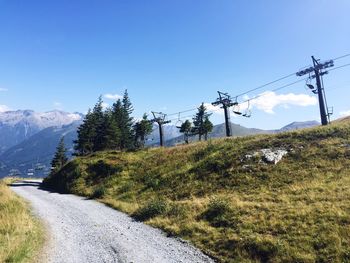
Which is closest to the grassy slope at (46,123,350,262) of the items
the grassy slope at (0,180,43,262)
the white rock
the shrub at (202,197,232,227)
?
the shrub at (202,197,232,227)

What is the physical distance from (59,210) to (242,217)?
616 inches

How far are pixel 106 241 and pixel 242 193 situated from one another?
1199 cm

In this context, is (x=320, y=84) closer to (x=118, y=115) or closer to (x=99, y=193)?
(x=99, y=193)

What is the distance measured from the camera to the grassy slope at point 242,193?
15.0 m

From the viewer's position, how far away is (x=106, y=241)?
17.3 m

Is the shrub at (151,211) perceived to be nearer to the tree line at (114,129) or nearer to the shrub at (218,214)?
the shrub at (218,214)

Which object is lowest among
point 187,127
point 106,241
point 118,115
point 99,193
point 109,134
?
point 106,241

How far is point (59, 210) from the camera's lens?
2677 centimetres

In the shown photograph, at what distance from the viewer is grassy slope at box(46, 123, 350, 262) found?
589 inches

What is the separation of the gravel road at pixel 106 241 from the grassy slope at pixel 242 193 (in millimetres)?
1150

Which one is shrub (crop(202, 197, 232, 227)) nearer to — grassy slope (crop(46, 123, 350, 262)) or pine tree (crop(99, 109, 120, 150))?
grassy slope (crop(46, 123, 350, 262))

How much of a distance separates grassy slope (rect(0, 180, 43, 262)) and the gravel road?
0.73 metres

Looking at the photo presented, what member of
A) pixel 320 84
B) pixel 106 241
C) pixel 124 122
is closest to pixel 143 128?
pixel 124 122

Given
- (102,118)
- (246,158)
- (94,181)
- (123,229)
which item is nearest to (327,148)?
(246,158)
